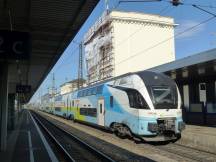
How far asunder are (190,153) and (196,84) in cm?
1197

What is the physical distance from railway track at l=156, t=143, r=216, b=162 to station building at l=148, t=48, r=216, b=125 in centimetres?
480

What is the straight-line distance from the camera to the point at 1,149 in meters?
14.3

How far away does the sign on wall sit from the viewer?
11227 mm

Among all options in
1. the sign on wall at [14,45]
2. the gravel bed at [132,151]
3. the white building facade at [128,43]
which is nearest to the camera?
the sign on wall at [14,45]

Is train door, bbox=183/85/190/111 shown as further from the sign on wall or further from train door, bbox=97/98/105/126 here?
the sign on wall

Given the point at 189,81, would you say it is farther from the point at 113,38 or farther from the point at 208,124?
the point at 113,38

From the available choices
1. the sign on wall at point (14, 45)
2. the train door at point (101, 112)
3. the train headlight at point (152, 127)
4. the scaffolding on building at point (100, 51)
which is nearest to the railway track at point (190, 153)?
the train headlight at point (152, 127)

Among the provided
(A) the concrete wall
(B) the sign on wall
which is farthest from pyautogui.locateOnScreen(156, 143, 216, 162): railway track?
(A) the concrete wall

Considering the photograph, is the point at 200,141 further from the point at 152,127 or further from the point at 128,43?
the point at 128,43

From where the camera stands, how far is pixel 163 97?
16.6 meters

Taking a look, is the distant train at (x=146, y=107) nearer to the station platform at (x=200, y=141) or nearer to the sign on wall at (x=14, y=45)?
the station platform at (x=200, y=141)

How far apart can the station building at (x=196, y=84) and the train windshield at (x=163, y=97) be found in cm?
283

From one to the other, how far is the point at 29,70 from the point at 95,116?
574 centimetres

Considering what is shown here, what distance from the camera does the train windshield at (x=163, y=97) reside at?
53.7 feet
